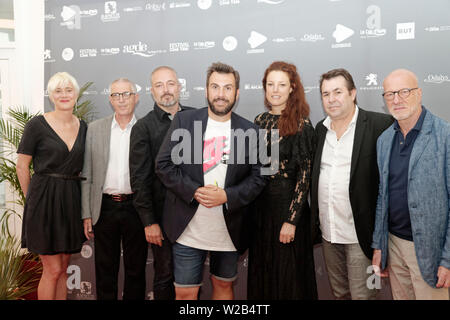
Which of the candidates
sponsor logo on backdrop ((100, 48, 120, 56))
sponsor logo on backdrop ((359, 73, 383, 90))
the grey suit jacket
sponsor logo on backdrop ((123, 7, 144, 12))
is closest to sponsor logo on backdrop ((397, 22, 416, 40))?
sponsor logo on backdrop ((359, 73, 383, 90))

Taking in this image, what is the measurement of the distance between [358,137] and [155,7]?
2730 millimetres

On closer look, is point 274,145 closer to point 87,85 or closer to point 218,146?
point 218,146

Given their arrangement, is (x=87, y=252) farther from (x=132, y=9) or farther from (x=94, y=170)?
(x=132, y=9)

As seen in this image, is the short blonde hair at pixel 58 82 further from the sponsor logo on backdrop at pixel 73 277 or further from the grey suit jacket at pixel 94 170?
the sponsor logo on backdrop at pixel 73 277

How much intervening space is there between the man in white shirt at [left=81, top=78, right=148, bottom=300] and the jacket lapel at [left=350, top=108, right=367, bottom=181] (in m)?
1.74

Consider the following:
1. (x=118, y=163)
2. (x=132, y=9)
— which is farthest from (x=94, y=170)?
(x=132, y=9)

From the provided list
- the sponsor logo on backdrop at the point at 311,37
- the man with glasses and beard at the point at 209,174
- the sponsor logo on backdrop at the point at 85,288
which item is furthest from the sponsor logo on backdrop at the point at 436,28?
the sponsor logo on backdrop at the point at 85,288

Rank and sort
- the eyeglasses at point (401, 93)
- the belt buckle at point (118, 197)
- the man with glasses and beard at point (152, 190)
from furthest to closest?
the belt buckle at point (118, 197) < the man with glasses and beard at point (152, 190) < the eyeglasses at point (401, 93)

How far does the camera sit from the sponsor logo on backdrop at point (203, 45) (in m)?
3.80

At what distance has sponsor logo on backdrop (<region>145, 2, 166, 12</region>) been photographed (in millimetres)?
3916

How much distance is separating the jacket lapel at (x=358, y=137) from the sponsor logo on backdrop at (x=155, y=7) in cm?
254

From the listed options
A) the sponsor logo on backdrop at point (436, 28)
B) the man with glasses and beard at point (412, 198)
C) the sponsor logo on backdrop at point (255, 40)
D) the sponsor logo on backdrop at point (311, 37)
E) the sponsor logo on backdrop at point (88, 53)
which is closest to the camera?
the man with glasses and beard at point (412, 198)

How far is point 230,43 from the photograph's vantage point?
3740 millimetres

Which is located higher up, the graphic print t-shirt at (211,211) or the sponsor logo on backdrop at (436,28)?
the sponsor logo on backdrop at (436,28)
